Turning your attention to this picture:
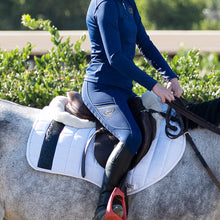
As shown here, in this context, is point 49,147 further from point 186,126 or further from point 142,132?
point 186,126

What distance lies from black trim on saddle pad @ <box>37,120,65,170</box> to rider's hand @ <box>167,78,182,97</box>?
96 cm

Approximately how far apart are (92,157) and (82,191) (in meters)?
0.27

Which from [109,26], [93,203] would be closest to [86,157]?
[93,203]

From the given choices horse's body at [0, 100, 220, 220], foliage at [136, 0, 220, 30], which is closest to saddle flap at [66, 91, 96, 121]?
horse's body at [0, 100, 220, 220]

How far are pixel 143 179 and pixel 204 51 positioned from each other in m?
7.51

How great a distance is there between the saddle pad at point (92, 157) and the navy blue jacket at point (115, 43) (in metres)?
0.44

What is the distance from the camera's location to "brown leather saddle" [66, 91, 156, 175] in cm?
327

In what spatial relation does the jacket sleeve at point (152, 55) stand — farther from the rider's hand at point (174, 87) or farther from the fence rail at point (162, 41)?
the fence rail at point (162, 41)

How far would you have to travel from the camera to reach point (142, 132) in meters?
3.31

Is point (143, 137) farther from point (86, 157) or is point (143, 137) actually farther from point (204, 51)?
point (204, 51)

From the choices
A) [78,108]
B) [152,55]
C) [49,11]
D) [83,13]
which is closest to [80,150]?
[78,108]

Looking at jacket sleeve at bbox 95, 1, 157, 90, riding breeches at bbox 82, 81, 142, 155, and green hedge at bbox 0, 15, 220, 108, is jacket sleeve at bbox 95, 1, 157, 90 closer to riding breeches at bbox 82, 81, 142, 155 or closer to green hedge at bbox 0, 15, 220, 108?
riding breeches at bbox 82, 81, 142, 155

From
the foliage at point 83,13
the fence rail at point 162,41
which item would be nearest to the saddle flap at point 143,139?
the fence rail at point 162,41

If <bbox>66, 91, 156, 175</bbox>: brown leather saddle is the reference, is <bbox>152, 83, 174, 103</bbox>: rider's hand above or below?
above
